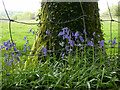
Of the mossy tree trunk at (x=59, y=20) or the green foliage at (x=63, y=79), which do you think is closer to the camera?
the green foliage at (x=63, y=79)

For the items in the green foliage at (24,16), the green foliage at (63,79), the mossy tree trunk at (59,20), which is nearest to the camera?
the green foliage at (63,79)

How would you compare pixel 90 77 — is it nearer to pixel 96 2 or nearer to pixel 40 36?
pixel 40 36

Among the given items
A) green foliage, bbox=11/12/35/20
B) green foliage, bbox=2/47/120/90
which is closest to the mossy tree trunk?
green foliage, bbox=2/47/120/90

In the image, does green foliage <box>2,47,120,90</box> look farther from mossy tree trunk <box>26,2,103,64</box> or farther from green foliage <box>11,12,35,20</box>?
green foliage <box>11,12,35,20</box>

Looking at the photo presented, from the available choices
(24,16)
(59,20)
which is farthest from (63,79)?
(24,16)

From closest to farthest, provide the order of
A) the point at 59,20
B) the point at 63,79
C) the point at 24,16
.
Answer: the point at 63,79 < the point at 59,20 < the point at 24,16

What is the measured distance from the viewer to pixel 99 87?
204cm

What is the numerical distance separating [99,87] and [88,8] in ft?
4.78

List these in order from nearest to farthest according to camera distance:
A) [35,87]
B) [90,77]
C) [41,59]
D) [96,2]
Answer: [35,87], [90,77], [41,59], [96,2]

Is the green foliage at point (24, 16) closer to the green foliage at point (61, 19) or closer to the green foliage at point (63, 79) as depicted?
the green foliage at point (61, 19)

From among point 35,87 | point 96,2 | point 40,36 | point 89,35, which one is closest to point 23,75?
point 35,87

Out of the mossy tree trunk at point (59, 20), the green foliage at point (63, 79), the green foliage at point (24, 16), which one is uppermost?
the green foliage at point (24, 16)

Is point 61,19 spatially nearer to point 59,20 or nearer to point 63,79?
point 59,20

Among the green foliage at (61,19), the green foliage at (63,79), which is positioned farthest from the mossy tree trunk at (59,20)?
the green foliage at (63,79)
